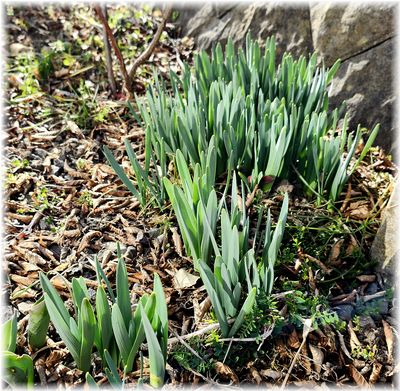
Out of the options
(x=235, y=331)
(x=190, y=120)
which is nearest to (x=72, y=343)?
(x=235, y=331)

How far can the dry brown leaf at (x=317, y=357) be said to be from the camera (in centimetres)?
176

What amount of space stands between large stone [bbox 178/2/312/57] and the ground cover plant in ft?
1.72

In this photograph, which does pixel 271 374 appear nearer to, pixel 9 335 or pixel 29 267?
pixel 9 335

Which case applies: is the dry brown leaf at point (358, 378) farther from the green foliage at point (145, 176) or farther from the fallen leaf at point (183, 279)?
the green foliage at point (145, 176)

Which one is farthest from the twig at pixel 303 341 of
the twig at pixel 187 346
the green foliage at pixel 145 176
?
the green foliage at pixel 145 176

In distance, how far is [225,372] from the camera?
1694 mm

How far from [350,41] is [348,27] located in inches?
2.8

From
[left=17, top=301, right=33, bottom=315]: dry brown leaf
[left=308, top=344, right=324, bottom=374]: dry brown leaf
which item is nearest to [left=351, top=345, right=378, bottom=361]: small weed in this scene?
[left=308, top=344, right=324, bottom=374]: dry brown leaf

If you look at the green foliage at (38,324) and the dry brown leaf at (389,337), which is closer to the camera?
the green foliage at (38,324)

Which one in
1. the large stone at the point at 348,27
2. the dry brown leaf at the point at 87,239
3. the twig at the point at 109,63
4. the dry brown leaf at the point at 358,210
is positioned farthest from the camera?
the twig at the point at 109,63

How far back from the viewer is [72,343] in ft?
5.05

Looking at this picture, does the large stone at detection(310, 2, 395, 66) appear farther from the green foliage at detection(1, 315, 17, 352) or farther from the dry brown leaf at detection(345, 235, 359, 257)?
the green foliage at detection(1, 315, 17, 352)

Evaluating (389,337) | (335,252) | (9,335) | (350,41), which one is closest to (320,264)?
(335,252)

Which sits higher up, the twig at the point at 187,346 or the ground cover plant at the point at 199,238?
the ground cover plant at the point at 199,238
